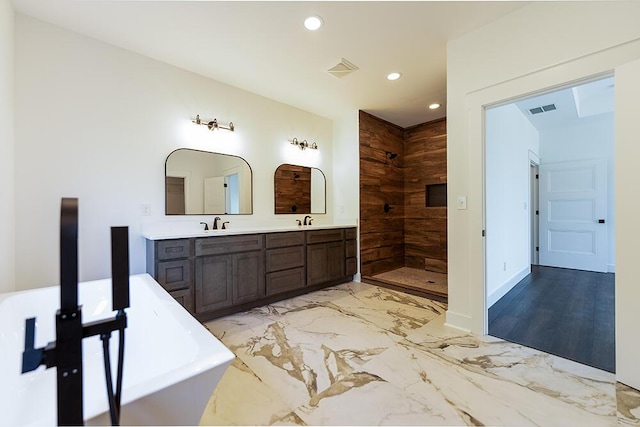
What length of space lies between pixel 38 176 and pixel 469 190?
351 centimetres

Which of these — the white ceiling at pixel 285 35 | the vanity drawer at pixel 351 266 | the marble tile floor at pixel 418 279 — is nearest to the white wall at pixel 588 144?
the marble tile floor at pixel 418 279

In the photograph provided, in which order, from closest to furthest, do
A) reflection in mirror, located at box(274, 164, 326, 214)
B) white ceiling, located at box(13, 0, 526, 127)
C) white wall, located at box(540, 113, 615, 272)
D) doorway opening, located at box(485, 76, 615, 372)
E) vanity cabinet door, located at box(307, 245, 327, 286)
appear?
white ceiling, located at box(13, 0, 526, 127) < doorway opening, located at box(485, 76, 615, 372) < vanity cabinet door, located at box(307, 245, 327, 286) < reflection in mirror, located at box(274, 164, 326, 214) < white wall, located at box(540, 113, 615, 272)

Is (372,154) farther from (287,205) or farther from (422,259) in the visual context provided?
(422,259)

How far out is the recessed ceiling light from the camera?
2123mm

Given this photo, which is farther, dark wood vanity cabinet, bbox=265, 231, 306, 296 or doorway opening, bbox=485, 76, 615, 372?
dark wood vanity cabinet, bbox=265, 231, 306, 296

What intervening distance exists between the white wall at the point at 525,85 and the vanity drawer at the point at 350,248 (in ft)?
5.31

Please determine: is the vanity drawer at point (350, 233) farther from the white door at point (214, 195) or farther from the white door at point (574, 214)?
the white door at point (574, 214)

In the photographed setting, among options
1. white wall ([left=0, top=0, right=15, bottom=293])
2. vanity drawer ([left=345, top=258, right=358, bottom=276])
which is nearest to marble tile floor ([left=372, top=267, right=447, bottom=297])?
vanity drawer ([left=345, top=258, right=358, bottom=276])

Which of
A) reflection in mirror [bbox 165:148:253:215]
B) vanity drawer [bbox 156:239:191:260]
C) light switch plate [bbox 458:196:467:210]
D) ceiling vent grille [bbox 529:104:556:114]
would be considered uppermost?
ceiling vent grille [bbox 529:104:556:114]

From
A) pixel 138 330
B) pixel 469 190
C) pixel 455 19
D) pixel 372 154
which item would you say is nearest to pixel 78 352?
pixel 138 330

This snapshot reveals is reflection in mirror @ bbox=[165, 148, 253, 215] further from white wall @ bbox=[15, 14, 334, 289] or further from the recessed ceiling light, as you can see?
the recessed ceiling light

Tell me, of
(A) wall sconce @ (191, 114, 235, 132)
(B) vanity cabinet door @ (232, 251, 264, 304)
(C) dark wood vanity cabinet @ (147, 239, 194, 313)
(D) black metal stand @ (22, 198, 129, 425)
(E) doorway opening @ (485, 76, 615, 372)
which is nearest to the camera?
(D) black metal stand @ (22, 198, 129, 425)

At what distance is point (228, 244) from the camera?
2.69m

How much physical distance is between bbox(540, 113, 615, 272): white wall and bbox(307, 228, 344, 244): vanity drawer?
4336 mm
